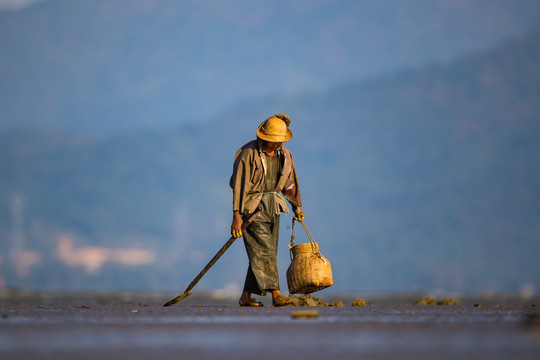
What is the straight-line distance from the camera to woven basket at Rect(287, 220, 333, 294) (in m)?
11.1

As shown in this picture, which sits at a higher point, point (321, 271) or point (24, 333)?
point (321, 271)

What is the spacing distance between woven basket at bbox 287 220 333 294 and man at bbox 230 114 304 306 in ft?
0.68

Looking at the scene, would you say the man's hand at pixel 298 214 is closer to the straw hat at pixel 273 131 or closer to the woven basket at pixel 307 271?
the woven basket at pixel 307 271

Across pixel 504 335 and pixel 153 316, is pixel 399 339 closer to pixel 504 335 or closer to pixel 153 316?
pixel 504 335

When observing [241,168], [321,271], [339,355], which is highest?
[241,168]

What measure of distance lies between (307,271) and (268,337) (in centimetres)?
516

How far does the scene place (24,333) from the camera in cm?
628

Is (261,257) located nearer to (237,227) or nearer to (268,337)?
(237,227)

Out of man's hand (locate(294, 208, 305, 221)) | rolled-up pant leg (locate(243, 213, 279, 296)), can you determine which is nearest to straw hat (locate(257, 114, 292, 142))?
rolled-up pant leg (locate(243, 213, 279, 296))

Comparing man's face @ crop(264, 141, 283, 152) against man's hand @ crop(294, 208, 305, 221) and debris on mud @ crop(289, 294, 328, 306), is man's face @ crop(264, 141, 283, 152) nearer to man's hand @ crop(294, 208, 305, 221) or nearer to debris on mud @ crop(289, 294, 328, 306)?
man's hand @ crop(294, 208, 305, 221)

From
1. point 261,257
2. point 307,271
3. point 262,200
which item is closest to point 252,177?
point 262,200

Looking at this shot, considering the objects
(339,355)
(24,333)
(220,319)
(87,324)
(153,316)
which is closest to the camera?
(339,355)

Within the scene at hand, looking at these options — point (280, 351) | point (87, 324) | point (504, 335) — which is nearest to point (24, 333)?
point (87, 324)

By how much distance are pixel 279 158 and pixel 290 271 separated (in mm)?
1303
